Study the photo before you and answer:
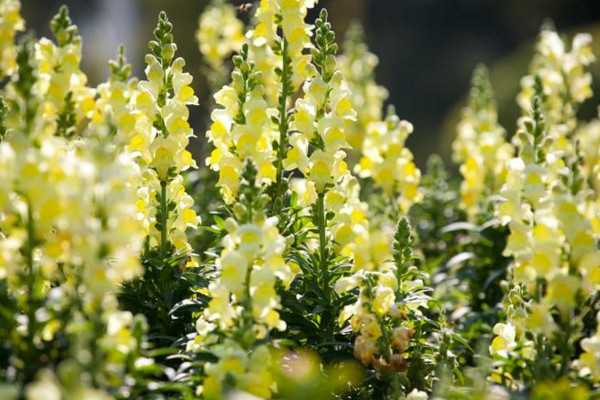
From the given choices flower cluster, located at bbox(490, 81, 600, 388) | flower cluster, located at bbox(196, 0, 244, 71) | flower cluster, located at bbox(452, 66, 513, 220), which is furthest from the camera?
flower cluster, located at bbox(196, 0, 244, 71)

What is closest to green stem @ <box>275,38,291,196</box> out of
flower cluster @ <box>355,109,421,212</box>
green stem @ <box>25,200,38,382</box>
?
green stem @ <box>25,200,38,382</box>

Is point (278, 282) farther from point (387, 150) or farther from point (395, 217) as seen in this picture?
point (387, 150)

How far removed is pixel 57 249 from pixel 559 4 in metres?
14.1

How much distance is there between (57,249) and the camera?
265cm

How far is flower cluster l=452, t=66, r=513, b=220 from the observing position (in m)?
6.42

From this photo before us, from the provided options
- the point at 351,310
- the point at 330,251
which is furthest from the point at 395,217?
the point at 351,310

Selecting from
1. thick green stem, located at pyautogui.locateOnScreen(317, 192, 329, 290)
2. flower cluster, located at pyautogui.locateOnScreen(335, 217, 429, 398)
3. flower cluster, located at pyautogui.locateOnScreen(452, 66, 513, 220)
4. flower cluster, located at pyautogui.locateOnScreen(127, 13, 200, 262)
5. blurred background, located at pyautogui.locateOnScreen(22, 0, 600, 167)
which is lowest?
flower cluster, located at pyautogui.locateOnScreen(335, 217, 429, 398)

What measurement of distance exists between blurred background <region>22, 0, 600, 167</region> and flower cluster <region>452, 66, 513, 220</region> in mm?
6473

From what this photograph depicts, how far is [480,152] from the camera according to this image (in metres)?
6.70

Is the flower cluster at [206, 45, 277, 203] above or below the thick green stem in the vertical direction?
above

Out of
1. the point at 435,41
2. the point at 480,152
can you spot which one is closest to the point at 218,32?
the point at 480,152

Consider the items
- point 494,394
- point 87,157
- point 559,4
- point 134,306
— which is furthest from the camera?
point 559,4

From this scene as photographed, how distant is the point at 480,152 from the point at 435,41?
9162 mm

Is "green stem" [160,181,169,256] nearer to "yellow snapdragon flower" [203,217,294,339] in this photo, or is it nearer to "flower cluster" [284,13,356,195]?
"flower cluster" [284,13,356,195]
